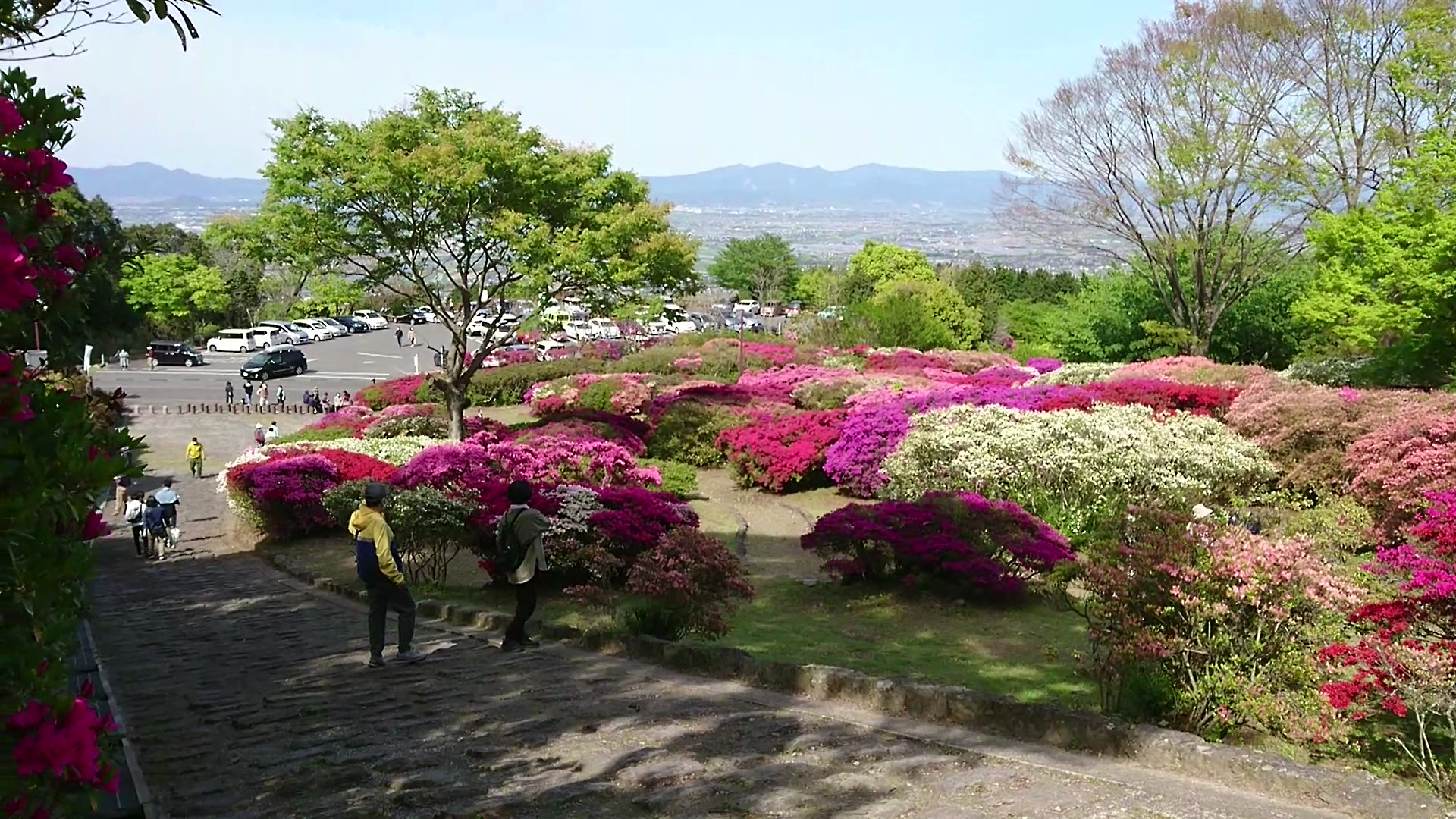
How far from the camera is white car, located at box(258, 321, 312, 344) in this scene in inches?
2429

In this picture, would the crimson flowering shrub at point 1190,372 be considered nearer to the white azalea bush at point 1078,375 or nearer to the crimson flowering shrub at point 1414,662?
the white azalea bush at point 1078,375

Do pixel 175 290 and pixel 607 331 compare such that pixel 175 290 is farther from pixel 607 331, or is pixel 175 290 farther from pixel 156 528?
pixel 156 528

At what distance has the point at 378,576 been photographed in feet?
26.8

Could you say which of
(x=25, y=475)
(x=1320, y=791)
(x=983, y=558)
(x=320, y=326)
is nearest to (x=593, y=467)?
(x=983, y=558)

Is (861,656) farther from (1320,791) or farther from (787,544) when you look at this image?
(787,544)

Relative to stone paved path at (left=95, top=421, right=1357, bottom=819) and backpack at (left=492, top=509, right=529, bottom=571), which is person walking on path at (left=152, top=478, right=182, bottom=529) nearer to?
stone paved path at (left=95, top=421, right=1357, bottom=819)

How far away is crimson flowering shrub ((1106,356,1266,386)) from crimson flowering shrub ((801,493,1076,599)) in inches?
398

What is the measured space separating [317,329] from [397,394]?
3601cm

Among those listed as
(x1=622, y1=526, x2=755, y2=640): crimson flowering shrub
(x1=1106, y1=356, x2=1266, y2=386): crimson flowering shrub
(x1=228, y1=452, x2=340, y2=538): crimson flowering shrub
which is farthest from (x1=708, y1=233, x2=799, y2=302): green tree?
(x1=622, y1=526, x2=755, y2=640): crimson flowering shrub

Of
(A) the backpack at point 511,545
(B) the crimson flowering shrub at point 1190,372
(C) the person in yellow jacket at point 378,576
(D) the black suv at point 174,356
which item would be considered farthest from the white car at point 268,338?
(C) the person in yellow jacket at point 378,576

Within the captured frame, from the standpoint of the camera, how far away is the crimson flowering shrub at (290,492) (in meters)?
16.6

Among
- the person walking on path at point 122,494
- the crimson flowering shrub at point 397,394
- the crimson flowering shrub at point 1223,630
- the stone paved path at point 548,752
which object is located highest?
the crimson flowering shrub at point 1223,630

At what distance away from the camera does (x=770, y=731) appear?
20.6 feet

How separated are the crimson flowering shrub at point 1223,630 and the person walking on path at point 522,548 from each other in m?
3.97
